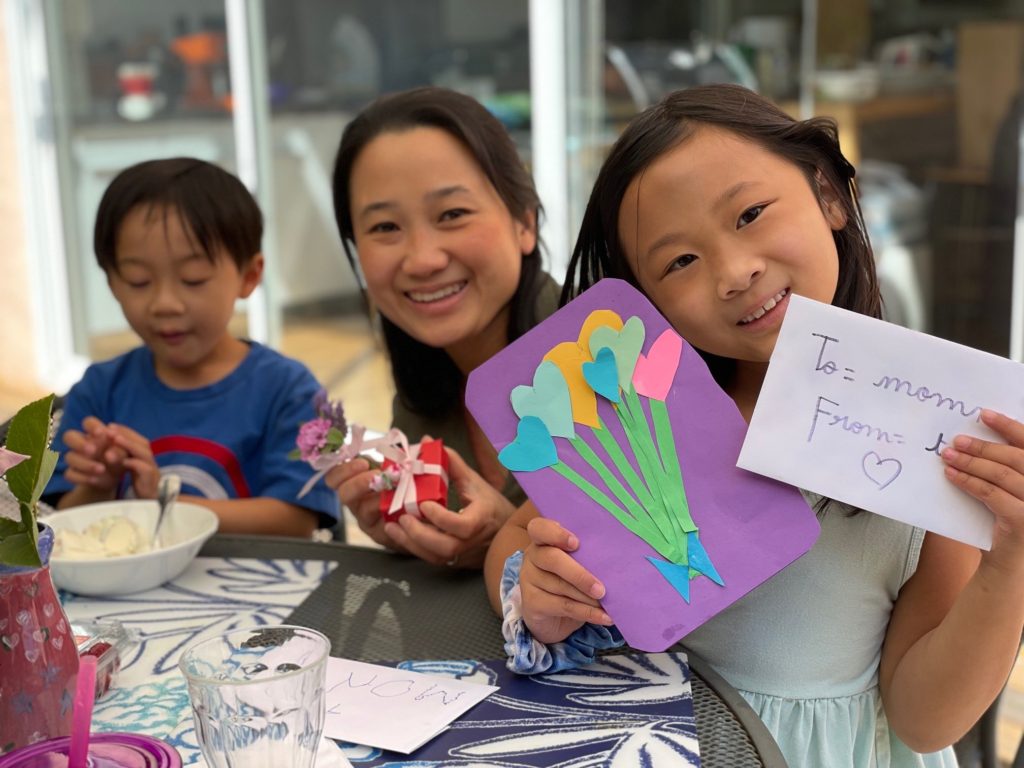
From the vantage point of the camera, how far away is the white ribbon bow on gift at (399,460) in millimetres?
1219

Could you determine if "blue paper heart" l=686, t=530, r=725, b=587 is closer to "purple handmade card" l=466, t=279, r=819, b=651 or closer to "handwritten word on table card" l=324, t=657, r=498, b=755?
"purple handmade card" l=466, t=279, r=819, b=651

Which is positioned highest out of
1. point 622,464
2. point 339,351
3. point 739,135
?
point 739,135

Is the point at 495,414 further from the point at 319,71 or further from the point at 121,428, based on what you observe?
the point at 319,71

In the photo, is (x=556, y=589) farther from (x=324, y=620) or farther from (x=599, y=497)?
(x=324, y=620)

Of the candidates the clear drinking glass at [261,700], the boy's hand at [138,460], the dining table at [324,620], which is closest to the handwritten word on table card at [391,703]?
the dining table at [324,620]

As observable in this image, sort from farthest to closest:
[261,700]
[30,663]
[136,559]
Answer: [136,559] → [30,663] → [261,700]

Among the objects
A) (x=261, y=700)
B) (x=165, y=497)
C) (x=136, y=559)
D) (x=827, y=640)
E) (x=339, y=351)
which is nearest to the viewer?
(x=261, y=700)

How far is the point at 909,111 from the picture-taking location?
3.08m

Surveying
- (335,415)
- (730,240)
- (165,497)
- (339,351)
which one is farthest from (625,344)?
(339,351)

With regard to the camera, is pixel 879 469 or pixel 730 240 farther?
pixel 730 240

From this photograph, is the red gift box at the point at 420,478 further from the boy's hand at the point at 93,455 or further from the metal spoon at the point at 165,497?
the boy's hand at the point at 93,455

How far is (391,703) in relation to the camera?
941 millimetres

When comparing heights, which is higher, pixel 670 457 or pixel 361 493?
pixel 670 457

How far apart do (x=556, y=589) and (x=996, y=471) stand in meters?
0.36
